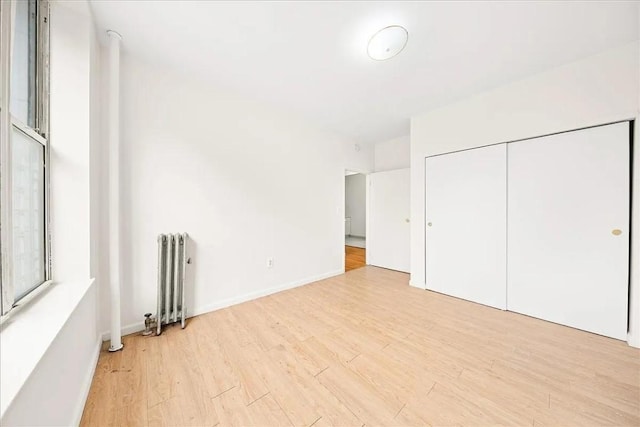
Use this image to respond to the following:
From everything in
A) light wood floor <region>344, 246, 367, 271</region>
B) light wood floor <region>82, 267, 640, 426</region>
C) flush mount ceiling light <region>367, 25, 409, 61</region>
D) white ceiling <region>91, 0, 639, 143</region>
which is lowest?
light wood floor <region>82, 267, 640, 426</region>

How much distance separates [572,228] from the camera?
2100 millimetres

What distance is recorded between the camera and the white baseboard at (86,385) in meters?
1.17

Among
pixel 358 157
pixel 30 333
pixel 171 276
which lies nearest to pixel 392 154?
pixel 358 157

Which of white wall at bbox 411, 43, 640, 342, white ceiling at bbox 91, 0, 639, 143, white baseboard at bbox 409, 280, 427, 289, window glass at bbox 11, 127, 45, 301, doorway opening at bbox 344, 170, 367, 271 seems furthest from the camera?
doorway opening at bbox 344, 170, 367, 271

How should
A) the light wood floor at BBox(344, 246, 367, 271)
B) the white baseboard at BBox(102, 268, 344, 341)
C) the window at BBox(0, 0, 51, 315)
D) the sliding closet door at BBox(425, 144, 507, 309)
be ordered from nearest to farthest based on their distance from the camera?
A: 1. the window at BBox(0, 0, 51, 315)
2. the white baseboard at BBox(102, 268, 344, 341)
3. the sliding closet door at BBox(425, 144, 507, 309)
4. the light wood floor at BBox(344, 246, 367, 271)

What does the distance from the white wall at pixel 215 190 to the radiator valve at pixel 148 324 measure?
11cm

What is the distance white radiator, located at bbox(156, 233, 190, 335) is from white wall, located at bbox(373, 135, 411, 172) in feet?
12.2

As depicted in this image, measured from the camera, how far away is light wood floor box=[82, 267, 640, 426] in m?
1.23

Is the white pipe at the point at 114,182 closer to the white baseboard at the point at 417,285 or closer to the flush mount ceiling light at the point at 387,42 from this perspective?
the flush mount ceiling light at the point at 387,42

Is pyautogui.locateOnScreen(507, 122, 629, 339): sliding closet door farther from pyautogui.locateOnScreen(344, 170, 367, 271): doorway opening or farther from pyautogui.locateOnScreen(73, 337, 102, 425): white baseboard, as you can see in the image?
pyautogui.locateOnScreen(344, 170, 367, 271): doorway opening

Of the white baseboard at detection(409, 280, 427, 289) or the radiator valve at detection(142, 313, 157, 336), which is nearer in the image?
the radiator valve at detection(142, 313, 157, 336)

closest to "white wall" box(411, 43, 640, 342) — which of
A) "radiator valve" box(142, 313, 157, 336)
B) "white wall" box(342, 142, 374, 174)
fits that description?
"white wall" box(342, 142, 374, 174)

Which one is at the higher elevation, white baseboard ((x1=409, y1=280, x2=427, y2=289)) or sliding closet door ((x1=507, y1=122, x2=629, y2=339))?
sliding closet door ((x1=507, y1=122, x2=629, y2=339))

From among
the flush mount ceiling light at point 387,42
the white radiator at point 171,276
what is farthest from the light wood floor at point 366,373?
the flush mount ceiling light at point 387,42
